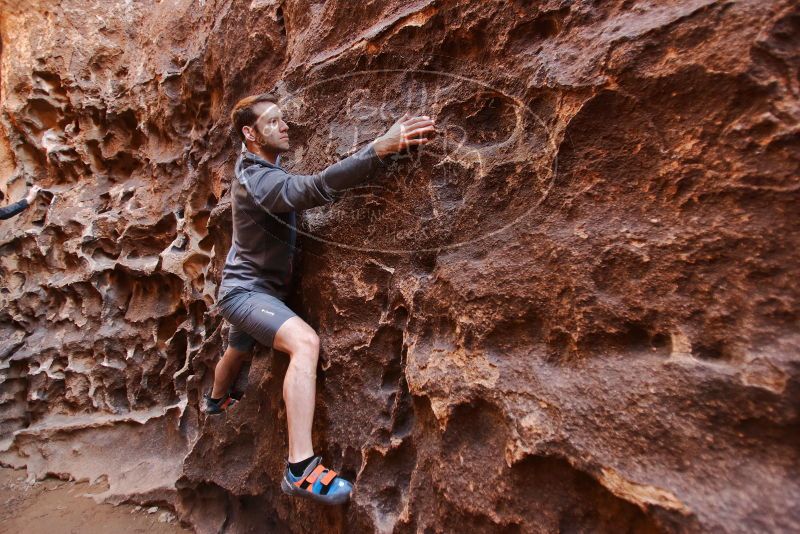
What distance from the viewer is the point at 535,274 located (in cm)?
145

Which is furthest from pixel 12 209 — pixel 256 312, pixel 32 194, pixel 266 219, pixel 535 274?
pixel 535 274

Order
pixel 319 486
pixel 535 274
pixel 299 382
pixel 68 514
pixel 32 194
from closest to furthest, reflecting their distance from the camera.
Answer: pixel 535 274, pixel 319 486, pixel 299 382, pixel 68 514, pixel 32 194

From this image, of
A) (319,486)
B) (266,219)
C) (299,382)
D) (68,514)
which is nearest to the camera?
(319,486)

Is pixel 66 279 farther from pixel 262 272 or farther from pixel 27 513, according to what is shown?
pixel 262 272

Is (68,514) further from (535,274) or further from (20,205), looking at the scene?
(535,274)

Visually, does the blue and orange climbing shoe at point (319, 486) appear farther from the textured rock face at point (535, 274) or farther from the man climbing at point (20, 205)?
the man climbing at point (20, 205)

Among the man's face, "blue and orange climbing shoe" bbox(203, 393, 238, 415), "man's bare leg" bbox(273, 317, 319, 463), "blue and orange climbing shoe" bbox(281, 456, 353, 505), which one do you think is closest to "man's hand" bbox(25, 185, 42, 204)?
"blue and orange climbing shoe" bbox(203, 393, 238, 415)

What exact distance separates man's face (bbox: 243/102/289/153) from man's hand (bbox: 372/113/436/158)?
580 mm

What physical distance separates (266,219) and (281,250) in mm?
154

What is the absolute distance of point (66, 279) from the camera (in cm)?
432

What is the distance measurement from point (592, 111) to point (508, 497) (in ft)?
3.82

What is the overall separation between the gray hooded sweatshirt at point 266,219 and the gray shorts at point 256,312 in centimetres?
4

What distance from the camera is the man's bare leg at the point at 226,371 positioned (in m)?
2.40

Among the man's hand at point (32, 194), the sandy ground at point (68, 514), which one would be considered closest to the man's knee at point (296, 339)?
the sandy ground at point (68, 514)
